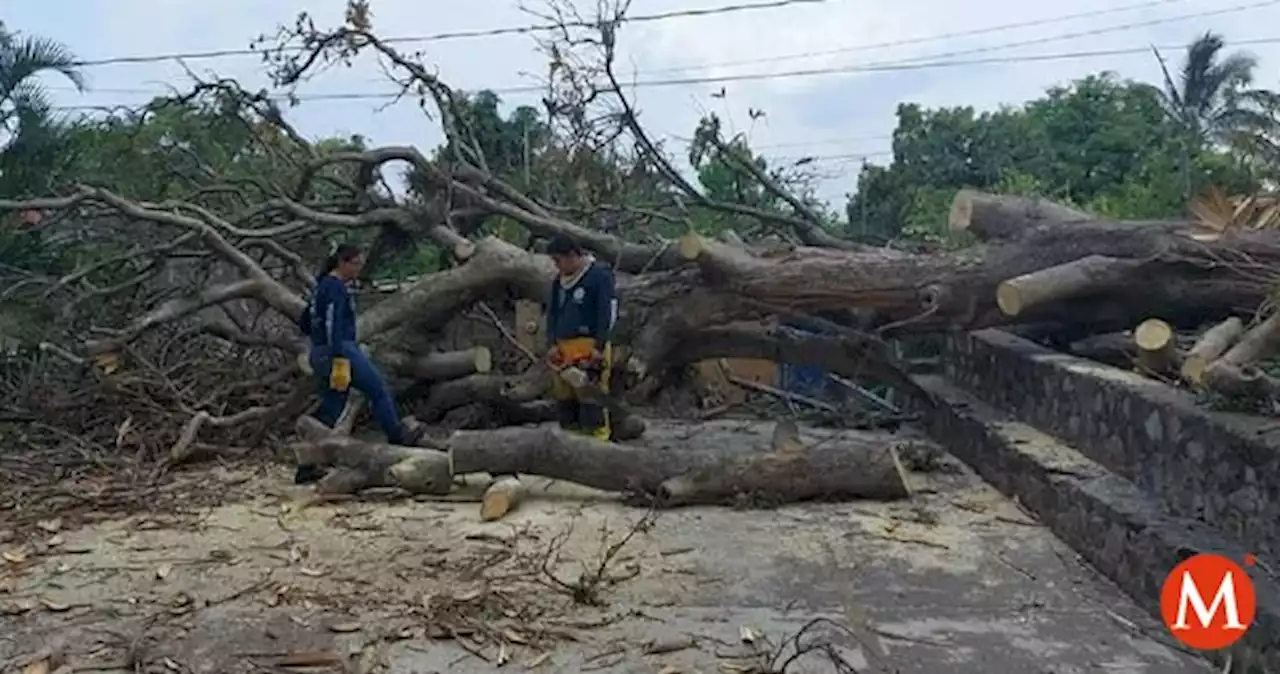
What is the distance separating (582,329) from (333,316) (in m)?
1.44

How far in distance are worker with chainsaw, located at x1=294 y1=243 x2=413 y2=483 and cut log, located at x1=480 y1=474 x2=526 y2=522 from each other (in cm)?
125

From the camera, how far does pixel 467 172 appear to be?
9.96 metres

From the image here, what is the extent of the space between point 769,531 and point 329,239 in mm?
5030

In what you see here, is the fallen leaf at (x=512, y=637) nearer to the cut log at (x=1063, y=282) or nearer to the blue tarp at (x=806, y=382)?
the cut log at (x=1063, y=282)

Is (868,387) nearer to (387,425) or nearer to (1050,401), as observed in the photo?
(1050,401)

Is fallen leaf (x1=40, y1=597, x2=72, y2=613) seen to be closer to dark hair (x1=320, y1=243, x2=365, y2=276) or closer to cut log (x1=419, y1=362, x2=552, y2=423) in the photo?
dark hair (x1=320, y1=243, x2=365, y2=276)

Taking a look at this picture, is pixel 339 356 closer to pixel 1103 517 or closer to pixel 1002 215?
pixel 1002 215

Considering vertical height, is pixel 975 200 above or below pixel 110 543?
above

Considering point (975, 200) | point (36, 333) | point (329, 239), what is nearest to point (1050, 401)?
point (975, 200)

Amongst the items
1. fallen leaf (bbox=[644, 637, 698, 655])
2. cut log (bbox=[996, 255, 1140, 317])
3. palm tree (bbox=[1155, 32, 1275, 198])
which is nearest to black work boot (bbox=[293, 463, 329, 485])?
fallen leaf (bbox=[644, 637, 698, 655])

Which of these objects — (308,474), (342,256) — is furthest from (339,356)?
(308,474)

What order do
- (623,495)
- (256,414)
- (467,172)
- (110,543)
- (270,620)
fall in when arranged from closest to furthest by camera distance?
(270,620) → (110,543) → (623,495) → (256,414) → (467,172)

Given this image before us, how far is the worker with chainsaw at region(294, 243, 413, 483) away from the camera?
25.6ft

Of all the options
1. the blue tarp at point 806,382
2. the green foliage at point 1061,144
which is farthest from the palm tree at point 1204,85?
the blue tarp at point 806,382
